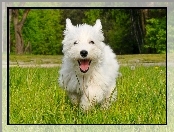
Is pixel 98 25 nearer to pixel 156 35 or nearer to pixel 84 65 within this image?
pixel 84 65

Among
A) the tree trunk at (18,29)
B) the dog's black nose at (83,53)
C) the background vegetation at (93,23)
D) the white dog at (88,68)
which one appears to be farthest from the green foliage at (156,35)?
the tree trunk at (18,29)

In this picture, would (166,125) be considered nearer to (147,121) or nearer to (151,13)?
(147,121)

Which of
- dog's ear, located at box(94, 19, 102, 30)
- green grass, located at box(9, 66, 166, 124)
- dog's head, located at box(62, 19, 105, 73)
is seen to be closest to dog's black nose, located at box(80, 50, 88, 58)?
dog's head, located at box(62, 19, 105, 73)

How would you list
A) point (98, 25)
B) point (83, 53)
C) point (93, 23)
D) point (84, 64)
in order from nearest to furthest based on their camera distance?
1. point (83, 53)
2. point (84, 64)
3. point (98, 25)
4. point (93, 23)

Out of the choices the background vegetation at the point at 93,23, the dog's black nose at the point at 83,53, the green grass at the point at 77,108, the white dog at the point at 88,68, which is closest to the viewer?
the dog's black nose at the point at 83,53

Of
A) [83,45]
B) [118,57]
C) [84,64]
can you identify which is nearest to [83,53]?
[83,45]

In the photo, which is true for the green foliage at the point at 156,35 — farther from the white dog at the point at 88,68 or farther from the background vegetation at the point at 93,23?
the white dog at the point at 88,68

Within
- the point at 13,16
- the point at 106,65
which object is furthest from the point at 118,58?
the point at 13,16
